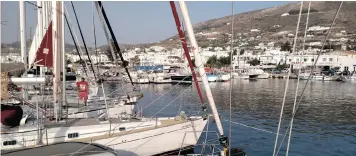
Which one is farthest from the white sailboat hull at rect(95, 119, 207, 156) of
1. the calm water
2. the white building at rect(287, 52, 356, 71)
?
the white building at rect(287, 52, 356, 71)

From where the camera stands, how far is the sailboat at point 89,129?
10633mm

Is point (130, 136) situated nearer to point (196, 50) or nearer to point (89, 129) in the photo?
point (89, 129)

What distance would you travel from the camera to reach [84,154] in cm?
724

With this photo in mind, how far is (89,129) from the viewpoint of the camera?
38.2ft

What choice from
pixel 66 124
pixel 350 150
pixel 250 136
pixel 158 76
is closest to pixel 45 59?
pixel 66 124

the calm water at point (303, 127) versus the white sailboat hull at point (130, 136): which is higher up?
the white sailboat hull at point (130, 136)

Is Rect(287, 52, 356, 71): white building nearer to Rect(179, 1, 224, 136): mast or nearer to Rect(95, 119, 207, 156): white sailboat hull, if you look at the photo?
Rect(95, 119, 207, 156): white sailboat hull

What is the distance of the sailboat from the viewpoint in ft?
34.9

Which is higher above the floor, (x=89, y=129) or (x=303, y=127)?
(x=89, y=129)

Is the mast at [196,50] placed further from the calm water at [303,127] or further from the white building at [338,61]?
the white building at [338,61]

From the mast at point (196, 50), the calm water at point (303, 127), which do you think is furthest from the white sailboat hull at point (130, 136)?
the mast at point (196, 50)

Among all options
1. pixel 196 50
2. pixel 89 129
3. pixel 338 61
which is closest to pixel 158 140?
pixel 89 129

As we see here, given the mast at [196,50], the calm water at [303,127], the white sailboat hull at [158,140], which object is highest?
the mast at [196,50]

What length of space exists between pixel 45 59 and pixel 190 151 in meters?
6.31
